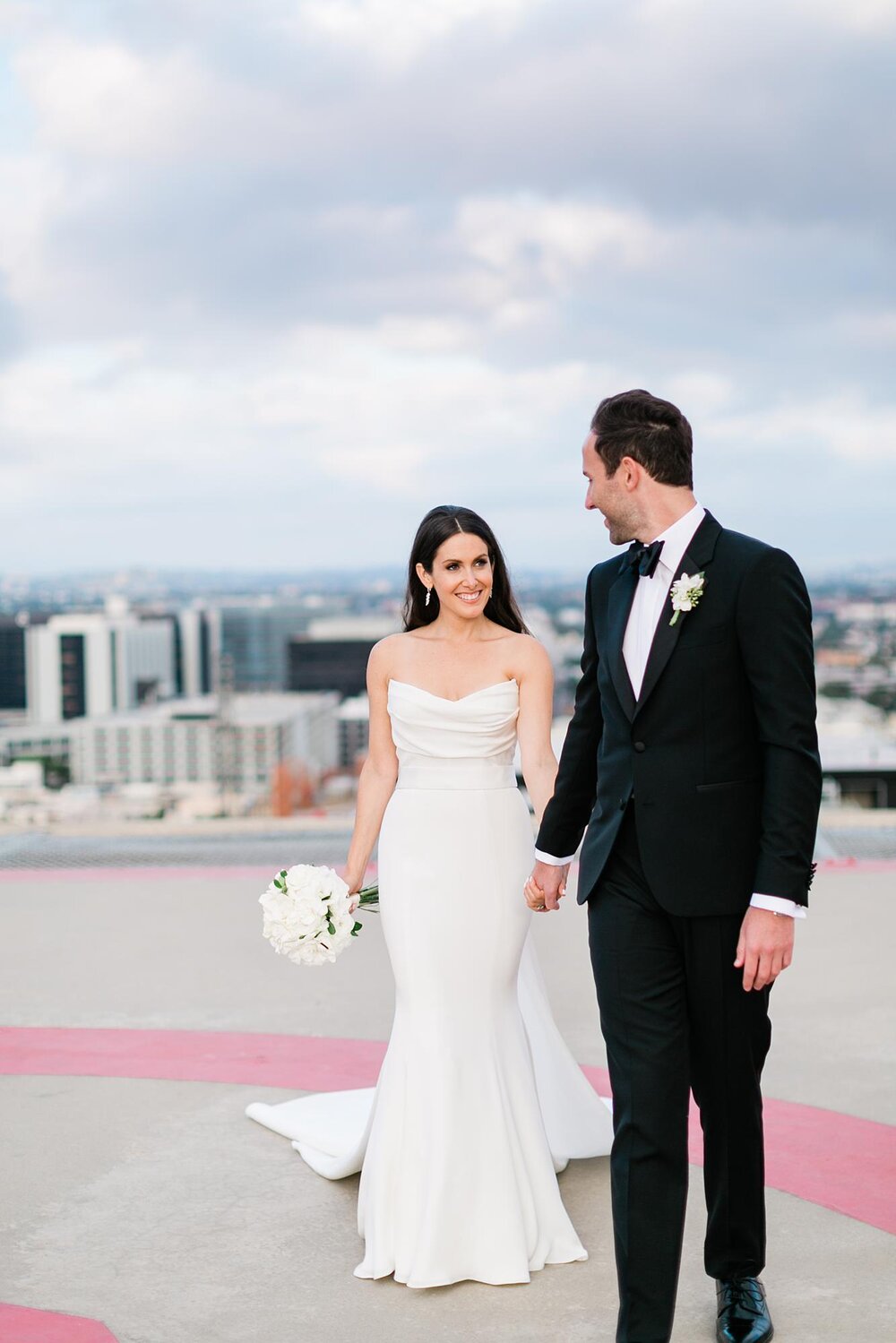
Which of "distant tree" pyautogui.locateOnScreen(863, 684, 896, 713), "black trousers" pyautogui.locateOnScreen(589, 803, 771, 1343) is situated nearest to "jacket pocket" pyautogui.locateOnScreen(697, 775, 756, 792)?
"black trousers" pyautogui.locateOnScreen(589, 803, 771, 1343)

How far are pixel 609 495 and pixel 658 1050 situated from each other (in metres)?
0.99

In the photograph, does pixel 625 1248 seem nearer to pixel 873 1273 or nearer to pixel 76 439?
pixel 873 1273

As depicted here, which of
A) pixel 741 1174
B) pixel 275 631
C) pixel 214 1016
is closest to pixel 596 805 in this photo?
pixel 741 1174

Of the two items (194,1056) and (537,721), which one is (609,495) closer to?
(537,721)

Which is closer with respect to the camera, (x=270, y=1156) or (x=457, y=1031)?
(x=457, y=1031)

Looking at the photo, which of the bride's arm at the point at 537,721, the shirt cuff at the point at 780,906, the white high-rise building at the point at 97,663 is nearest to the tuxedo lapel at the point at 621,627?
the shirt cuff at the point at 780,906

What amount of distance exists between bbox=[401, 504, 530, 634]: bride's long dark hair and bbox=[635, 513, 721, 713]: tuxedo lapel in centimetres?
103

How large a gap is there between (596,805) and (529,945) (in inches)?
47.6

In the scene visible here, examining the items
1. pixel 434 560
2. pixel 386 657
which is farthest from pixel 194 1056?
pixel 434 560

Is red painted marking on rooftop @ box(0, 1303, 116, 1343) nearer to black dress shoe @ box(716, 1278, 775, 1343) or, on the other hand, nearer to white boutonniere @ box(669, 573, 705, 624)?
black dress shoe @ box(716, 1278, 775, 1343)

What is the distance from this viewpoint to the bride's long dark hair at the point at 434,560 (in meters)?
3.49

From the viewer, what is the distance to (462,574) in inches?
135

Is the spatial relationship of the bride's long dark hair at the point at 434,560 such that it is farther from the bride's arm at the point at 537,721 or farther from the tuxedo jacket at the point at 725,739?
the tuxedo jacket at the point at 725,739

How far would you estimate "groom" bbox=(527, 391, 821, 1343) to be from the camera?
7.91ft
